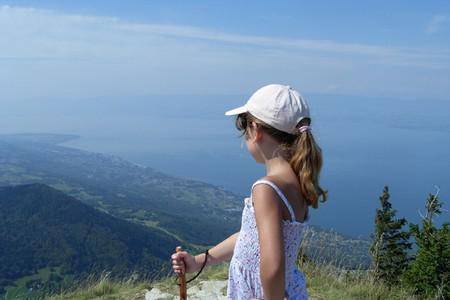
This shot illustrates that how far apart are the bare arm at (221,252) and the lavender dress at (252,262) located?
9.1 inches

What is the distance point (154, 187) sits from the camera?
172m

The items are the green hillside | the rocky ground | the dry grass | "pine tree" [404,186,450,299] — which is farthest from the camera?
the green hillside

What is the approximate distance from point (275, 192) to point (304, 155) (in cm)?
22

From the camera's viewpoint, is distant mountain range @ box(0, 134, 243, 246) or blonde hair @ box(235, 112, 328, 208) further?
distant mountain range @ box(0, 134, 243, 246)

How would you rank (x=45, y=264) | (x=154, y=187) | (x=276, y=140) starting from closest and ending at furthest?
(x=276, y=140), (x=45, y=264), (x=154, y=187)

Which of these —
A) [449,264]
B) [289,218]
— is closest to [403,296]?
[289,218]

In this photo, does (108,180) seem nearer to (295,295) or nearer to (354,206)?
(354,206)

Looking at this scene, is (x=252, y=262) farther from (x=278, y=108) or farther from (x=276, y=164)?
(x=278, y=108)

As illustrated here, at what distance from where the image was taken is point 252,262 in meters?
2.40

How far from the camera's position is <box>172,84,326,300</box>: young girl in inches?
83.7

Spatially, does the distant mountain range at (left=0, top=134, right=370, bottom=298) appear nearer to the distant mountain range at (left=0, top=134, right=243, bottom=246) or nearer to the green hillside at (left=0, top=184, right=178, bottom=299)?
the green hillside at (left=0, top=184, right=178, bottom=299)

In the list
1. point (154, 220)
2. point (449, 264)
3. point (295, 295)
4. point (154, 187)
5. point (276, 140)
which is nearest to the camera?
point (276, 140)

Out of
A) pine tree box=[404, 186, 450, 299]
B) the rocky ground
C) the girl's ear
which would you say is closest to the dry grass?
the rocky ground

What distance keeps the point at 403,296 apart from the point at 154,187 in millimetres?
168809
